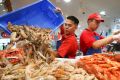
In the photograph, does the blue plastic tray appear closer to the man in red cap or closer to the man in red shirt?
the man in red shirt

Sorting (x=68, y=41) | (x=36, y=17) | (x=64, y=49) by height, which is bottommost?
(x=64, y=49)

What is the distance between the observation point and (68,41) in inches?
165

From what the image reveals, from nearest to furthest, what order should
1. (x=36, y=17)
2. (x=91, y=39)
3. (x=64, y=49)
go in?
(x=36, y=17) < (x=64, y=49) < (x=91, y=39)

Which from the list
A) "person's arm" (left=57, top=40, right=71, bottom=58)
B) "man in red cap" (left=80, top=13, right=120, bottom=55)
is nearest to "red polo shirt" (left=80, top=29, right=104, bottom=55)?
"man in red cap" (left=80, top=13, right=120, bottom=55)

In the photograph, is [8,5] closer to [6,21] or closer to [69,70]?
[6,21]

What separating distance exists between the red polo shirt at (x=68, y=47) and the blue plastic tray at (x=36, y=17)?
1.94 ft

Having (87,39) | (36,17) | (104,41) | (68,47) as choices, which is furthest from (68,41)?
(36,17)

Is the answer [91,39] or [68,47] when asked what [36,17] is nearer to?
[68,47]

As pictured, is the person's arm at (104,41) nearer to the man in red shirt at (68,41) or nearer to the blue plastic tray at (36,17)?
the man in red shirt at (68,41)

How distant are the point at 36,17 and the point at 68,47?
88cm

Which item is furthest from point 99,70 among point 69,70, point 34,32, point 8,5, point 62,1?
point 62,1

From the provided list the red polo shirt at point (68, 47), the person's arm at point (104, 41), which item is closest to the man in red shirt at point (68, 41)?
the red polo shirt at point (68, 47)

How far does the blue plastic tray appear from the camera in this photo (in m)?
3.22

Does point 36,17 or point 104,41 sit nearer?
point 36,17
